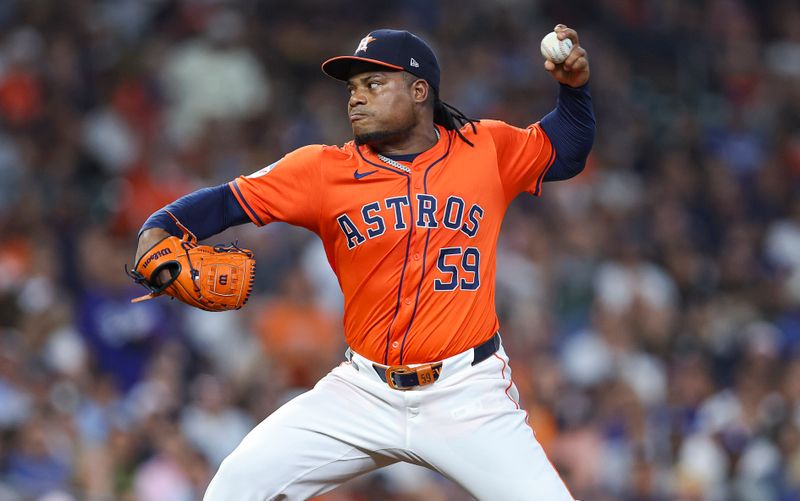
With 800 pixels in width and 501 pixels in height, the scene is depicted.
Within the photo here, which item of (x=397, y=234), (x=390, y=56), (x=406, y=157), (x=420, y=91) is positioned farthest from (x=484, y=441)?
(x=390, y=56)

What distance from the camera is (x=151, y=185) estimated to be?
9.55 metres

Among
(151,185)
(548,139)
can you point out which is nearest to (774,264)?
(151,185)

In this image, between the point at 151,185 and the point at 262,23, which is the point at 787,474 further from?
the point at 262,23

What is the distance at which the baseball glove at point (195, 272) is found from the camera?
441cm

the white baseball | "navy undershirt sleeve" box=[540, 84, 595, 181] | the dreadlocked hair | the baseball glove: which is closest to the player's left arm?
"navy undershirt sleeve" box=[540, 84, 595, 181]

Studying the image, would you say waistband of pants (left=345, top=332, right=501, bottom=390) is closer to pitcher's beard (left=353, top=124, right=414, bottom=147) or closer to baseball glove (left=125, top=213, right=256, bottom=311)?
baseball glove (left=125, top=213, right=256, bottom=311)

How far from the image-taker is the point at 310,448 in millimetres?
4512

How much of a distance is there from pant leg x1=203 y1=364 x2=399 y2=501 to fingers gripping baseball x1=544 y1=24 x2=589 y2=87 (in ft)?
4.65

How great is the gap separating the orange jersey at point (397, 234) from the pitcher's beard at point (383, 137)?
0.07 meters

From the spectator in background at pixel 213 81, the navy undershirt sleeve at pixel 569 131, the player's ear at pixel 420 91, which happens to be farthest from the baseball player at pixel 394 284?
the spectator in background at pixel 213 81

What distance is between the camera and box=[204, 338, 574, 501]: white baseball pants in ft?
14.5

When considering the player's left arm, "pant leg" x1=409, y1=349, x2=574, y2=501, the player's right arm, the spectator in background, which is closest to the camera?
"pant leg" x1=409, y1=349, x2=574, y2=501

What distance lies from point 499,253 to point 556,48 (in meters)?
5.13

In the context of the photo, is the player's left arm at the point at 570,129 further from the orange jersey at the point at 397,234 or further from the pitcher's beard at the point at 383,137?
the pitcher's beard at the point at 383,137
